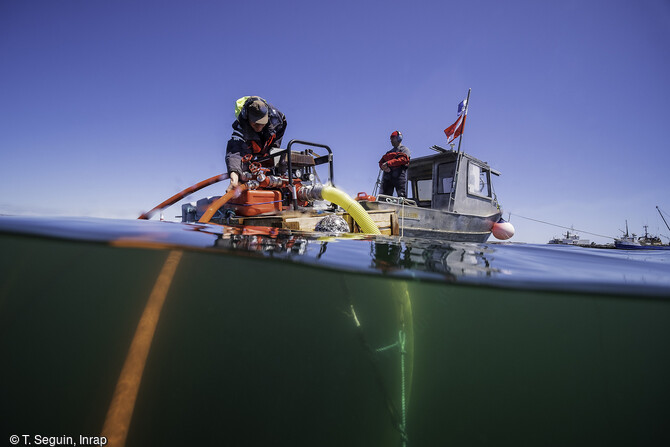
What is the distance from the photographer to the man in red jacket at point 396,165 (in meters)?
8.43

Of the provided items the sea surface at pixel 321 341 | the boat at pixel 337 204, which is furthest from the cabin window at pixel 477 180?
the sea surface at pixel 321 341

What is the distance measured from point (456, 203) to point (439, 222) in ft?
4.68

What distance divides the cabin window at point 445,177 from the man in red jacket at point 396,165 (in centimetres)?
191

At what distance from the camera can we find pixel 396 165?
843 centimetres

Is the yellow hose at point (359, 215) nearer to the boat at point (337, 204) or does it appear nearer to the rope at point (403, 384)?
the boat at point (337, 204)

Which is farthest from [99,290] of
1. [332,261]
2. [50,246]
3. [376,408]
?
[376,408]

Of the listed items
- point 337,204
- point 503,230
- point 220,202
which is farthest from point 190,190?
point 503,230

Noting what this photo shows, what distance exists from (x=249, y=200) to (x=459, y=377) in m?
3.94

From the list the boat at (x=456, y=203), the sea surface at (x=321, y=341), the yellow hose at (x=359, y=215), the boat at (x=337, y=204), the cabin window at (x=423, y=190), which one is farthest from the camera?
the cabin window at (x=423, y=190)

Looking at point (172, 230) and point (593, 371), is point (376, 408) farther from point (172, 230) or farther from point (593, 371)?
point (172, 230)

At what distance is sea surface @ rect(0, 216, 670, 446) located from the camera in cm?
217

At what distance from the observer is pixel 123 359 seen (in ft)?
7.55

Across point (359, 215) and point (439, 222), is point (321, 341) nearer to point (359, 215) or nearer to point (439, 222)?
point (359, 215)

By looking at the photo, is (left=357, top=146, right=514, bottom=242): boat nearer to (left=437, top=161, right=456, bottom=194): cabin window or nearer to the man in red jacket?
(left=437, top=161, right=456, bottom=194): cabin window
